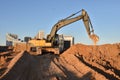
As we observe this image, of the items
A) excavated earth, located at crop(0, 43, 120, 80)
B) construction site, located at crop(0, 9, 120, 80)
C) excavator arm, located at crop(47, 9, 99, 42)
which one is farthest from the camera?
excavator arm, located at crop(47, 9, 99, 42)

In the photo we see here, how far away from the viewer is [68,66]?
24281 millimetres

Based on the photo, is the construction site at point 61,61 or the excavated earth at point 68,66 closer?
the excavated earth at point 68,66

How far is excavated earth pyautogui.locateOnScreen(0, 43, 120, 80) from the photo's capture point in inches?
747

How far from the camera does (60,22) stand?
31953 millimetres

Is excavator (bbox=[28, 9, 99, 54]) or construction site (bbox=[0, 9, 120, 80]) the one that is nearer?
construction site (bbox=[0, 9, 120, 80])

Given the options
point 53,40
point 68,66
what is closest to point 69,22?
point 53,40

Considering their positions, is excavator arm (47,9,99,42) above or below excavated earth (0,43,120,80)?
above

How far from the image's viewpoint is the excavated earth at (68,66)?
18969 mm

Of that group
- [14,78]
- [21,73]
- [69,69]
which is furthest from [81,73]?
[14,78]

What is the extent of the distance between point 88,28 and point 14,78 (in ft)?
45.6

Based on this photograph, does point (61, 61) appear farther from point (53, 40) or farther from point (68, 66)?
point (53, 40)

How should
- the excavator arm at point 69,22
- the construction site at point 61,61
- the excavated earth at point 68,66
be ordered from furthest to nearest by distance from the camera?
the excavator arm at point 69,22 → the construction site at point 61,61 → the excavated earth at point 68,66

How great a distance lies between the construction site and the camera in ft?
64.6

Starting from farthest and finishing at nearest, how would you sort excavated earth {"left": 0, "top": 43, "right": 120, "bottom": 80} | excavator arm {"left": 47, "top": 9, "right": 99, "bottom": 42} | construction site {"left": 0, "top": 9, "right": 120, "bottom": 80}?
1. excavator arm {"left": 47, "top": 9, "right": 99, "bottom": 42}
2. construction site {"left": 0, "top": 9, "right": 120, "bottom": 80}
3. excavated earth {"left": 0, "top": 43, "right": 120, "bottom": 80}
